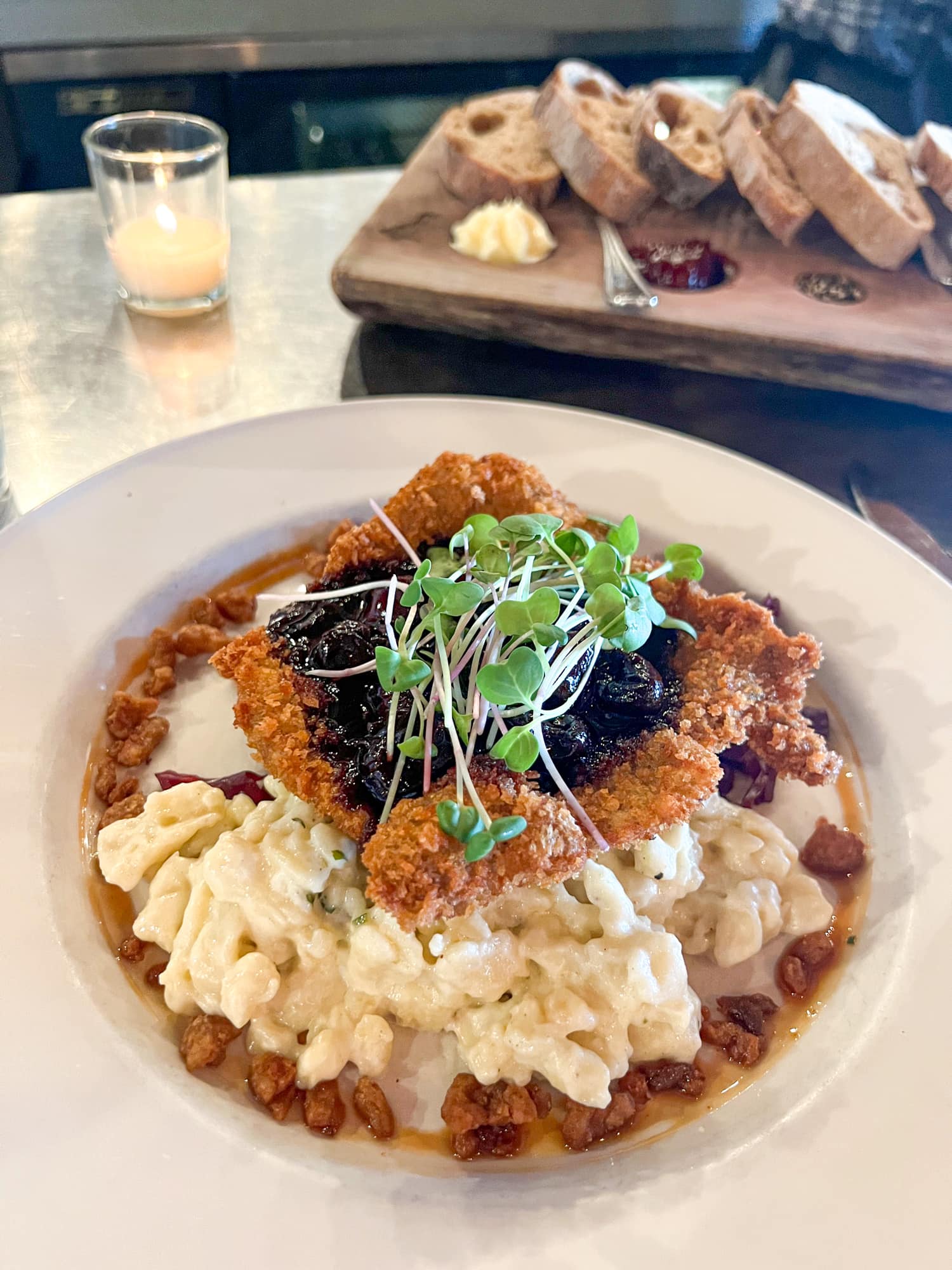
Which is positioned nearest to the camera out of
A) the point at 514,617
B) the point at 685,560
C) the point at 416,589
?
the point at 514,617

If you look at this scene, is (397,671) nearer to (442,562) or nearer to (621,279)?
(442,562)

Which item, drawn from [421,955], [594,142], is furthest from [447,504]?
[594,142]

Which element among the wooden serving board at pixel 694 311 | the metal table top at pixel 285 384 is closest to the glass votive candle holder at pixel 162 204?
the metal table top at pixel 285 384

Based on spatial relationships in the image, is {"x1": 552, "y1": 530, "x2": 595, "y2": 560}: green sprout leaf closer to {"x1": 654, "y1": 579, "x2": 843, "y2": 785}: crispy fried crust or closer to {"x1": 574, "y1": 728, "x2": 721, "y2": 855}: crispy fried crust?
{"x1": 654, "y1": 579, "x2": 843, "y2": 785}: crispy fried crust

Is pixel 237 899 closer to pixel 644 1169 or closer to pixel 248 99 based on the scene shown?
pixel 644 1169

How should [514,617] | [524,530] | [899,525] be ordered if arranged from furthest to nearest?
1. [899,525]
2. [524,530]
3. [514,617]

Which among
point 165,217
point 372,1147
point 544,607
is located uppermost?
point 165,217

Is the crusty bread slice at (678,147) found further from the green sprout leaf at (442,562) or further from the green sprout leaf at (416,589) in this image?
the green sprout leaf at (416,589)
